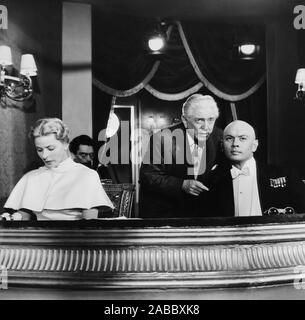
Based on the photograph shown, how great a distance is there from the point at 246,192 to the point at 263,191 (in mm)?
87

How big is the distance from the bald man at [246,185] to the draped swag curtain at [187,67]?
2049mm

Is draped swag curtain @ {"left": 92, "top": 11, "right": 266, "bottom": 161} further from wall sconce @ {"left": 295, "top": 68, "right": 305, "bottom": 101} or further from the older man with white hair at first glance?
the older man with white hair

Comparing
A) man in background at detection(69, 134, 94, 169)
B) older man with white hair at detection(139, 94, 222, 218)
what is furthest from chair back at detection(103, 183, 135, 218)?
older man with white hair at detection(139, 94, 222, 218)

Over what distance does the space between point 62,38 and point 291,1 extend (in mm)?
1447

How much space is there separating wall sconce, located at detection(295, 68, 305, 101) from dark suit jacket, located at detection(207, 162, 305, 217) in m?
1.40

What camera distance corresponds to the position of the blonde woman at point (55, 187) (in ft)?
4.79

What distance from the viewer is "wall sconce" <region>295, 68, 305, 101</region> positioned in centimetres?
299

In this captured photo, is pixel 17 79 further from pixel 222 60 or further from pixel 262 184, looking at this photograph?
pixel 222 60

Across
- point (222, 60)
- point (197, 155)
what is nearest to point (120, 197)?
point (197, 155)

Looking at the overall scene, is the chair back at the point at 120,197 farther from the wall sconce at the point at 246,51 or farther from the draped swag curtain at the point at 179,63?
the wall sconce at the point at 246,51

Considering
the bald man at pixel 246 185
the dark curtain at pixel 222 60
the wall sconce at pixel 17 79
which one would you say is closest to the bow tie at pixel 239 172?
the bald man at pixel 246 185

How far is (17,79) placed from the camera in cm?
262

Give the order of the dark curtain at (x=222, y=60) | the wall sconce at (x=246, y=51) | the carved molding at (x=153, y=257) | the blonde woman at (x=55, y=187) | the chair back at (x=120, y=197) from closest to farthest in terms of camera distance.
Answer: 1. the carved molding at (x=153, y=257)
2. the blonde woman at (x=55, y=187)
3. the chair back at (x=120, y=197)
4. the wall sconce at (x=246, y=51)
5. the dark curtain at (x=222, y=60)

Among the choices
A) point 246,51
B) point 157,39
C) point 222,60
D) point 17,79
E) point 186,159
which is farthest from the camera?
point 246,51
